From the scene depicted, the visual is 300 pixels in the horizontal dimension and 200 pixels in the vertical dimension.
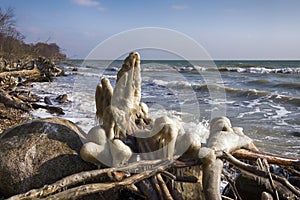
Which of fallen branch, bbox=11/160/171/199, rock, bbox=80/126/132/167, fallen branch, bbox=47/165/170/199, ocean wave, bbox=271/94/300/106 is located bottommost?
ocean wave, bbox=271/94/300/106

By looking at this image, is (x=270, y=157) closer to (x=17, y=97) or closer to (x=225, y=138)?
(x=225, y=138)

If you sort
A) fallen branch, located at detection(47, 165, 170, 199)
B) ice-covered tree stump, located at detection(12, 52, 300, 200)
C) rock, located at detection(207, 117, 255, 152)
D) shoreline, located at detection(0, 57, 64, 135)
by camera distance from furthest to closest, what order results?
1. shoreline, located at detection(0, 57, 64, 135)
2. rock, located at detection(207, 117, 255, 152)
3. ice-covered tree stump, located at detection(12, 52, 300, 200)
4. fallen branch, located at detection(47, 165, 170, 199)

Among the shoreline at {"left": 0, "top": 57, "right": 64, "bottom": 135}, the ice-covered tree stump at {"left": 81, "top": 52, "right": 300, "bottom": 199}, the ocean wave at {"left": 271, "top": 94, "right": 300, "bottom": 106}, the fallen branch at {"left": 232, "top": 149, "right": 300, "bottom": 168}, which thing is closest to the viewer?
the ice-covered tree stump at {"left": 81, "top": 52, "right": 300, "bottom": 199}

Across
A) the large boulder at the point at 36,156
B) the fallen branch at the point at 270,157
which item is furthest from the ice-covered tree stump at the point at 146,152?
the large boulder at the point at 36,156

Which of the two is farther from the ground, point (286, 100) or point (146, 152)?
point (146, 152)

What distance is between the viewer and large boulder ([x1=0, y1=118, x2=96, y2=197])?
3.52 m

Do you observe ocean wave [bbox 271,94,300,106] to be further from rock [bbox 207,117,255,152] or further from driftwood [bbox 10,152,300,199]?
driftwood [bbox 10,152,300,199]

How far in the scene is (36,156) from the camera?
3.61 meters

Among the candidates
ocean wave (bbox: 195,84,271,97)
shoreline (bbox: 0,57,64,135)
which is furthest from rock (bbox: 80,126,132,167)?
ocean wave (bbox: 195,84,271,97)

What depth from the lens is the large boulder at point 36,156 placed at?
352 cm

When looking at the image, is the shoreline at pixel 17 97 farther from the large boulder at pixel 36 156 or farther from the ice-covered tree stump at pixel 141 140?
the ice-covered tree stump at pixel 141 140

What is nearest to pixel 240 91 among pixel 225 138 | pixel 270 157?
pixel 270 157

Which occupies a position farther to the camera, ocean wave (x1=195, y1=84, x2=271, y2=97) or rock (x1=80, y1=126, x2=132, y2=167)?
ocean wave (x1=195, y1=84, x2=271, y2=97)

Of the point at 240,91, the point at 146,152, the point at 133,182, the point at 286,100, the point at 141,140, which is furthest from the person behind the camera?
the point at 240,91
